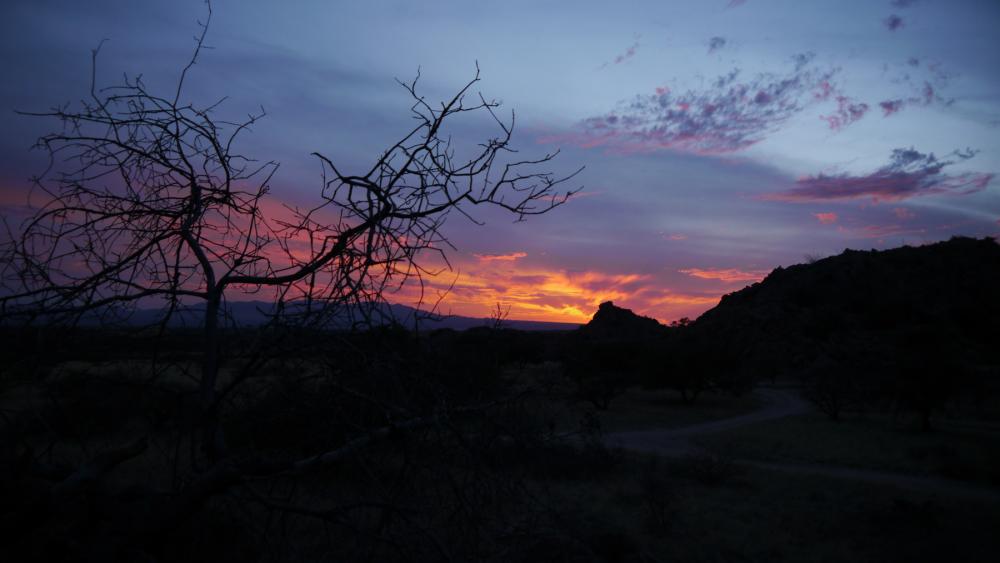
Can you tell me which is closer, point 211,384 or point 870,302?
point 211,384

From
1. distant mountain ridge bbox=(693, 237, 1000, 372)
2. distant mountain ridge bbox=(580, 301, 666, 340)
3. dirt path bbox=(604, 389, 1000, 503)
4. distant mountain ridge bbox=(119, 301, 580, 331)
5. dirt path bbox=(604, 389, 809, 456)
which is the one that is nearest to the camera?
distant mountain ridge bbox=(119, 301, 580, 331)

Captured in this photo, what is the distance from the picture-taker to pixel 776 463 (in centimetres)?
1941

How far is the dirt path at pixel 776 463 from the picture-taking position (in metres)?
15.4

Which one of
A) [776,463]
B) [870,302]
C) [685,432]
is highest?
[870,302]

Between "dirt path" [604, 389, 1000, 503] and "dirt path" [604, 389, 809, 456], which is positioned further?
"dirt path" [604, 389, 809, 456]

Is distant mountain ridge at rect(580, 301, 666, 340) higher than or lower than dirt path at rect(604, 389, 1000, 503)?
higher

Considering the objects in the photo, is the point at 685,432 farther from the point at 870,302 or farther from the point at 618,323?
the point at 618,323

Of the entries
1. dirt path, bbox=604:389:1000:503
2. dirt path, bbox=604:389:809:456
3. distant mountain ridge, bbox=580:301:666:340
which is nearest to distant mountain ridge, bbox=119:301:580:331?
dirt path, bbox=604:389:1000:503

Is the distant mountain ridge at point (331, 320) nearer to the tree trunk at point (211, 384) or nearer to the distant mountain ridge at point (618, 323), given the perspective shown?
the tree trunk at point (211, 384)

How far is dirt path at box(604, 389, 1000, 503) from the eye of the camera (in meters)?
15.4

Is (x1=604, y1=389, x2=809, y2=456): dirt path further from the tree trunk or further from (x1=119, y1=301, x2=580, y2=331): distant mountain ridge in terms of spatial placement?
the tree trunk

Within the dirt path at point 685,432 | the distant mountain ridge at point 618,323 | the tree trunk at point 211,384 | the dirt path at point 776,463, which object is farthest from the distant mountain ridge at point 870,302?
the tree trunk at point 211,384

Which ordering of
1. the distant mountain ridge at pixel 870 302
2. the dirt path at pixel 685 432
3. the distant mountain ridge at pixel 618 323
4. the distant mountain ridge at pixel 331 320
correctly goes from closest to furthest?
the distant mountain ridge at pixel 331 320 < the dirt path at pixel 685 432 < the distant mountain ridge at pixel 870 302 < the distant mountain ridge at pixel 618 323

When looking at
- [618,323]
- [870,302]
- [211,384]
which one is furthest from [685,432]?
[618,323]
